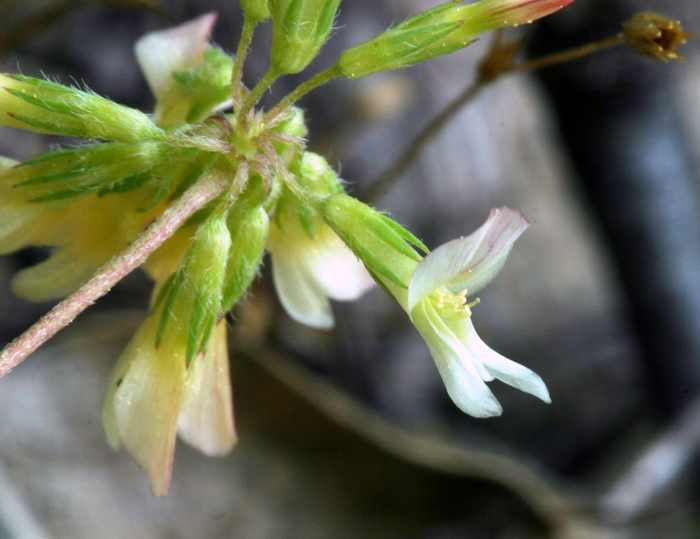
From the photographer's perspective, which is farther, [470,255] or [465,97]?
[465,97]

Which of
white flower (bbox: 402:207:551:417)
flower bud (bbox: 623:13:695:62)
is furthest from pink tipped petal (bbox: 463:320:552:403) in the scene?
flower bud (bbox: 623:13:695:62)

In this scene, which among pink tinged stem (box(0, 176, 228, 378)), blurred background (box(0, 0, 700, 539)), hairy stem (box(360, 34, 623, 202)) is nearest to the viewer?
pink tinged stem (box(0, 176, 228, 378))

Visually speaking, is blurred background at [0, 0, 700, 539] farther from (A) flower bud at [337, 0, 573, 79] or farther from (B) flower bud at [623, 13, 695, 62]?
(A) flower bud at [337, 0, 573, 79]

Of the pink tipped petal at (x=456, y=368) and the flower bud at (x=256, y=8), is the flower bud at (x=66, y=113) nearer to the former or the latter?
the flower bud at (x=256, y=8)

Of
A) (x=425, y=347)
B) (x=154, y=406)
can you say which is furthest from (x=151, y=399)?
(x=425, y=347)

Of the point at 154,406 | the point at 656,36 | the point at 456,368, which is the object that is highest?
the point at 656,36

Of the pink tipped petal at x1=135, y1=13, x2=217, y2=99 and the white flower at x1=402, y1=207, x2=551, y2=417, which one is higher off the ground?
the pink tipped petal at x1=135, y1=13, x2=217, y2=99

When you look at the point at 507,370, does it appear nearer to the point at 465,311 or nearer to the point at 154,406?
the point at 465,311

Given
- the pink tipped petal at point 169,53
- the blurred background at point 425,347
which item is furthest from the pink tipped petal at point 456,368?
the blurred background at point 425,347
